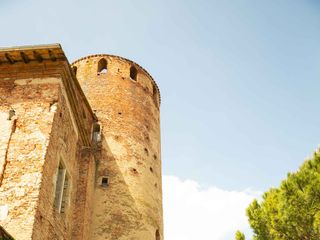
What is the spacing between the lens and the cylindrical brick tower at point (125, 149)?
13.0 meters

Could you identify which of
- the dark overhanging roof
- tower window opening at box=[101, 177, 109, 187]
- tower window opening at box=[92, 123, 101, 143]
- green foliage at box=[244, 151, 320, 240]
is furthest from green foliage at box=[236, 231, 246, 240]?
the dark overhanging roof

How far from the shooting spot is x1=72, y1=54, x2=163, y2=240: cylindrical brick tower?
42.6 ft

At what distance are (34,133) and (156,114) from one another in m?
9.14

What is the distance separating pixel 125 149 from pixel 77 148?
3416 millimetres

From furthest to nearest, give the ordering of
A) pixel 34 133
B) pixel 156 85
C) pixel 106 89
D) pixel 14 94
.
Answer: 1. pixel 156 85
2. pixel 106 89
3. pixel 14 94
4. pixel 34 133

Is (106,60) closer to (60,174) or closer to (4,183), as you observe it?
(60,174)

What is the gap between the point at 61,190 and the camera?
30.6 ft

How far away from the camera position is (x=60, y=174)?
9648 millimetres

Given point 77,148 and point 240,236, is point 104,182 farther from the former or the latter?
point 240,236

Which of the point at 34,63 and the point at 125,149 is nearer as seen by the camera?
the point at 34,63

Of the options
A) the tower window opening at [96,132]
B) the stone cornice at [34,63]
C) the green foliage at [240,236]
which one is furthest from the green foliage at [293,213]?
the stone cornice at [34,63]

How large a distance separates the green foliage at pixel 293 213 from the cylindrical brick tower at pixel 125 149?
13.2 feet

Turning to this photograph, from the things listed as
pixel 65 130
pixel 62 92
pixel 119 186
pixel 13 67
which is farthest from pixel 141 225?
pixel 13 67

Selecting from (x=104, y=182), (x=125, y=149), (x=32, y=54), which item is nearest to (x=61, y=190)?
(x=32, y=54)
